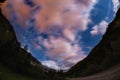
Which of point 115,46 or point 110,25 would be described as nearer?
point 115,46

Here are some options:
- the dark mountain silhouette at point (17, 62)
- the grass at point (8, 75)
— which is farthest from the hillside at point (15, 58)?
the grass at point (8, 75)

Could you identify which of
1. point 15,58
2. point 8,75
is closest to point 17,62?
point 15,58

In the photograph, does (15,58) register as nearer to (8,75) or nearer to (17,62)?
(17,62)

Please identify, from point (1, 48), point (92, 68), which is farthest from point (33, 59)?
point (92, 68)

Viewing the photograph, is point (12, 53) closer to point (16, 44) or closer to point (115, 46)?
point (16, 44)

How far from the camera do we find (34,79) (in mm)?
57594

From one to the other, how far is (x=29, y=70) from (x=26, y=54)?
953 cm

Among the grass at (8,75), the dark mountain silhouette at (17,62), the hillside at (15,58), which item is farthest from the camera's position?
the hillside at (15,58)

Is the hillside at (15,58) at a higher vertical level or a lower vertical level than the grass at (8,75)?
higher

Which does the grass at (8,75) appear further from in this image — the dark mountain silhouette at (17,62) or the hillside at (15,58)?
the hillside at (15,58)

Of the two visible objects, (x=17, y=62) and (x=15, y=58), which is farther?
(x=15, y=58)

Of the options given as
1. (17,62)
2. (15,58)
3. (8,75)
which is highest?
(15,58)

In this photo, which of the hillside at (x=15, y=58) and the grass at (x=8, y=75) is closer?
the grass at (x=8, y=75)

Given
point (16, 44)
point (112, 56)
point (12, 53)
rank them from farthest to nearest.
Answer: point (112, 56), point (16, 44), point (12, 53)
